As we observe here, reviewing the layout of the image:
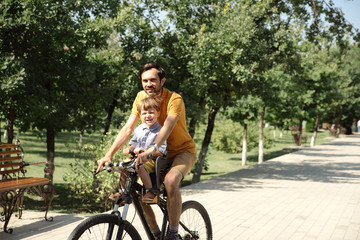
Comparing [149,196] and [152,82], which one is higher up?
[152,82]

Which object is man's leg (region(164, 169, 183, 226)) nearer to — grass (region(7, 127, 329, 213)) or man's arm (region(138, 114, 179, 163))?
man's arm (region(138, 114, 179, 163))

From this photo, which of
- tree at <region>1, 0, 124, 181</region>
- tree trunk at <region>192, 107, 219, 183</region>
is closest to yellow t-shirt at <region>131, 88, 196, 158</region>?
tree at <region>1, 0, 124, 181</region>

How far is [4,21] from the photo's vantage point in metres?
8.34

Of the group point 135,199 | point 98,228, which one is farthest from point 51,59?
point 98,228

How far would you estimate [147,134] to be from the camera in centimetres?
341

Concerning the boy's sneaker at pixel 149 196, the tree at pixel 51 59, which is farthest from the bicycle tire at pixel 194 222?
the tree at pixel 51 59

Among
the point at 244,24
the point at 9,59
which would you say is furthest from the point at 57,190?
the point at 244,24

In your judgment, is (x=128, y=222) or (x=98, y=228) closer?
(x=98, y=228)

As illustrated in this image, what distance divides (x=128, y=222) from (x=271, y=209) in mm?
5337

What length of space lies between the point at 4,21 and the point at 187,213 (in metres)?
6.29

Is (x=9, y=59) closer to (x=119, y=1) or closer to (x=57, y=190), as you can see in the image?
(x=119, y=1)

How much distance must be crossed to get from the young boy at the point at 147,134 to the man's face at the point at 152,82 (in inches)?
7.4

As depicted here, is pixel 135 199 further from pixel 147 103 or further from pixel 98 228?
pixel 147 103

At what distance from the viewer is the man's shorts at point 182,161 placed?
3542mm
